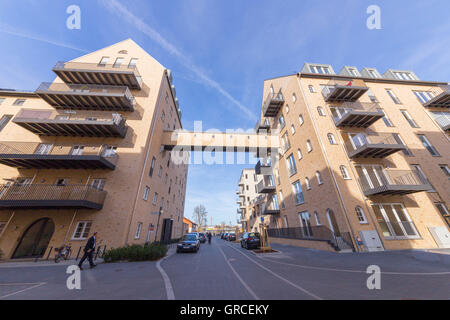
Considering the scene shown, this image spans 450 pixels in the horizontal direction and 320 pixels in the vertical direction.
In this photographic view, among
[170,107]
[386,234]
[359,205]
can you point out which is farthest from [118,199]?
[386,234]

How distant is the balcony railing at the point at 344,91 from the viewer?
1495 centimetres

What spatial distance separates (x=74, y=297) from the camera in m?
4.28

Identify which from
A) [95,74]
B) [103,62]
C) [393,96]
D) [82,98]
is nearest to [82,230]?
[82,98]

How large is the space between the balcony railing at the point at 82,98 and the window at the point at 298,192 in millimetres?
18772

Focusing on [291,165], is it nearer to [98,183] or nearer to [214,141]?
[214,141]

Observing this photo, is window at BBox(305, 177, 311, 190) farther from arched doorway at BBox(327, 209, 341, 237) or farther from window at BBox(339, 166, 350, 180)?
window at BBox(339, 166, 350, 180)

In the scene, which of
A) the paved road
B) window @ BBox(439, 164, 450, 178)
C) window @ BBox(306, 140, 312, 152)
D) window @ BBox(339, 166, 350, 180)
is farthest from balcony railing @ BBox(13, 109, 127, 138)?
window @ BBox(439, 164, 450, 178)

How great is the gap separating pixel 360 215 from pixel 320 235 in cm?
330

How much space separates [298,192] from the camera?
16531 millimetres

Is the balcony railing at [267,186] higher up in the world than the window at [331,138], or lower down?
lower down

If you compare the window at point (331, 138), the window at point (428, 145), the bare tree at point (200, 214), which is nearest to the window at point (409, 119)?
the window at point (428, 145)

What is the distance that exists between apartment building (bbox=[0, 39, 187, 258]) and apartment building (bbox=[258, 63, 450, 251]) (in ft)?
47.5

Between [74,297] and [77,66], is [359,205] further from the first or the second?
[77,66]

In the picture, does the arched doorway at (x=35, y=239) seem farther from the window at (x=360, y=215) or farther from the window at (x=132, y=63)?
the window at (x=360, y=215)
